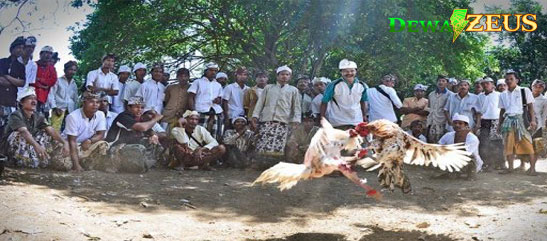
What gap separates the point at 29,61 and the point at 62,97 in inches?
37.1

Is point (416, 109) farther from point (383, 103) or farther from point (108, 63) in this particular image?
point (108, 63)

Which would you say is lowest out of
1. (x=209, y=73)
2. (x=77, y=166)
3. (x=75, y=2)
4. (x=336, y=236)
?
(x=336, y=236)

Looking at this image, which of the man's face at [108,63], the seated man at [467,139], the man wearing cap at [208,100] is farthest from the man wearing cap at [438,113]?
the man's face at [108,63]

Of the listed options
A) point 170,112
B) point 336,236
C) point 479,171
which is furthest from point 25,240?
point 479,171

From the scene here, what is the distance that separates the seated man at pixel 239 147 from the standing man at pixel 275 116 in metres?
0.19

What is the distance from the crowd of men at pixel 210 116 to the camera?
841 cm

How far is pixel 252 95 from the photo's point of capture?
409 inches

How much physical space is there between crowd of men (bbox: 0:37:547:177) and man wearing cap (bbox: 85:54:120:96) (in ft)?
0.06

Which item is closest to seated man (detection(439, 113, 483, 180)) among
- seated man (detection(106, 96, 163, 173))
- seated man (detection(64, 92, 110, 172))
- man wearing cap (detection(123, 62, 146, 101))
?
seated man (detection(106, 96, 163, 173))

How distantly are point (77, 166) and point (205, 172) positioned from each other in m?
2.12

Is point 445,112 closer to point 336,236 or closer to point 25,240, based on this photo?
point 336,236

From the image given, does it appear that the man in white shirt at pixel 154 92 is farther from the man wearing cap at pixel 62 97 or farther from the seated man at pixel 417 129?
the seated man at pixel 417 129

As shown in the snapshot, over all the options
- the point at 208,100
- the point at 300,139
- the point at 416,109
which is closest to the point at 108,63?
the point at 208,100

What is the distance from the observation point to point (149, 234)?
5613mm
